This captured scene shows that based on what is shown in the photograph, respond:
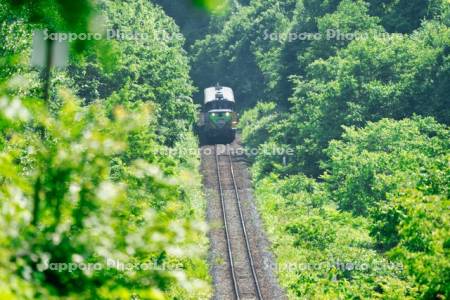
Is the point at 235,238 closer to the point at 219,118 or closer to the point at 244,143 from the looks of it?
the point at 219,118

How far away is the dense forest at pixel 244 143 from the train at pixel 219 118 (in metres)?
1.36

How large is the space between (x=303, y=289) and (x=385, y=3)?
24347 mm

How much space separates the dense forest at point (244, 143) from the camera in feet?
16.0

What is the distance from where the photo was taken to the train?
121 ft

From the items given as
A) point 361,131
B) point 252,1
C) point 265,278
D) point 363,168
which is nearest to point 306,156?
point 361,131

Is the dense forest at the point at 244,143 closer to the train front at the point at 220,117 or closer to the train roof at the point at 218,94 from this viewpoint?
the train front at the point at 220,117

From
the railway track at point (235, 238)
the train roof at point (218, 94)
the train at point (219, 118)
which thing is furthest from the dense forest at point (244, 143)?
the train roof at point (218, 94)

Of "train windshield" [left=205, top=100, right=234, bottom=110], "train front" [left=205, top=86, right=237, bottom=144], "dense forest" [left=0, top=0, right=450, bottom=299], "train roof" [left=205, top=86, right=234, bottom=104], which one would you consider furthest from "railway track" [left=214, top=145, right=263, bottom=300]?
"train roof" [left=205, top=86, right=234, bottom=104]

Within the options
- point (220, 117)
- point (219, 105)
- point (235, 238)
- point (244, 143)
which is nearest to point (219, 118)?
point (220, 117)

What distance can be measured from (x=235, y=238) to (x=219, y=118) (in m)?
13.5

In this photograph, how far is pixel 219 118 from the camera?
3669 centimetres

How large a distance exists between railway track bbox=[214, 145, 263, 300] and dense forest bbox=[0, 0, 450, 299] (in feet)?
3.38

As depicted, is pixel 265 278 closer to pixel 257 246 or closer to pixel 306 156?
pixel 257 246

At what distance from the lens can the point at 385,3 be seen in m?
38.2
